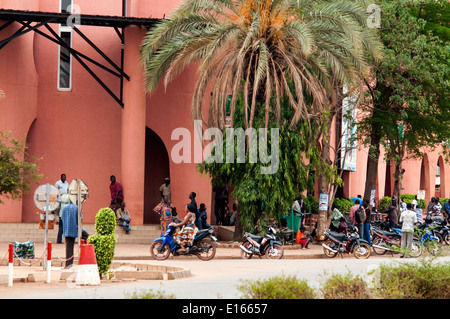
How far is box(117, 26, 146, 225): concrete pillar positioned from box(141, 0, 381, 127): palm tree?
317 cm

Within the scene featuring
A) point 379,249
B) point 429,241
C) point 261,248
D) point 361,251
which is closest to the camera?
point 429,241

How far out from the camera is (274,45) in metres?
25.2

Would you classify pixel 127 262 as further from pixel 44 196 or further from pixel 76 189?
pixel 76 189

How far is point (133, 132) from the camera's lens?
96.8 feet

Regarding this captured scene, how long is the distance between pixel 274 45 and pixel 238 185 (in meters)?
4.54

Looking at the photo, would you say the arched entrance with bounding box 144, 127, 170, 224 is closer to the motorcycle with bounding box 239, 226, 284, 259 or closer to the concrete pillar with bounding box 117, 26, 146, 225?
the concrete pillar with bounding box 117, 26, 146, 225

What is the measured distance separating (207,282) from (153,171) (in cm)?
1997

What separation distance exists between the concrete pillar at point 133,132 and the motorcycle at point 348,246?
329 inches

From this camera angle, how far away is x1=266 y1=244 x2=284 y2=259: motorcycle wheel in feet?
72.8

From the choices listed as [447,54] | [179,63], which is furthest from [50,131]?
[447,54]

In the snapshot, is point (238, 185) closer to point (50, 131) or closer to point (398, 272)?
point (50, 131)

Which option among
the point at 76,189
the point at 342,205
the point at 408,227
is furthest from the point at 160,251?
the point at 342,205

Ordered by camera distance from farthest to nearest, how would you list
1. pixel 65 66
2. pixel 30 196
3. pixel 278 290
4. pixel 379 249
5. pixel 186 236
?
pixel 65 66
pixel 30 196
pixel 379 249
pixel 186 236
pixel 278 290

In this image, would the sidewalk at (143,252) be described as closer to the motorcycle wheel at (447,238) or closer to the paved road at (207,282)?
the paved road at (207,282)
